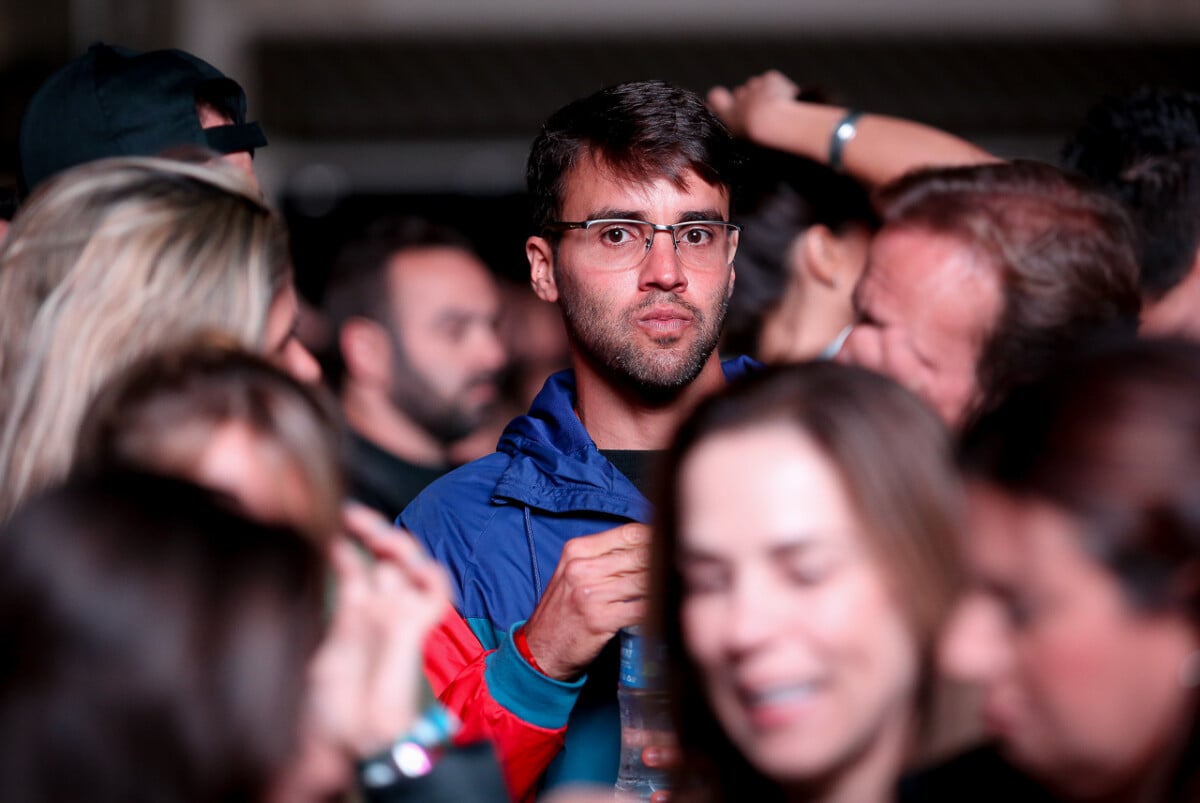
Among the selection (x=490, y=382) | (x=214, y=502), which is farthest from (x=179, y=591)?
(x=490, y=382)

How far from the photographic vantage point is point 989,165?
2.15m

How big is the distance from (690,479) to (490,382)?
3.33m

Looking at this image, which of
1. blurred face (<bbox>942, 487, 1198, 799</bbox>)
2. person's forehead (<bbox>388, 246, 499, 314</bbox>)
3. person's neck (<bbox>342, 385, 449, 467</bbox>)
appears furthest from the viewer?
person's forehead (<bbox>388, 246, 499, 314</bbox>)

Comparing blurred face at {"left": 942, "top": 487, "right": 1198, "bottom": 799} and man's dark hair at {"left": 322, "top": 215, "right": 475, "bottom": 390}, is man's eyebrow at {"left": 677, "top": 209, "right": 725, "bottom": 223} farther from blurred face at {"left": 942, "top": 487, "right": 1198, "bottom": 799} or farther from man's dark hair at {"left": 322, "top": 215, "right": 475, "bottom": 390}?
man's dark hair at {"left": 322, "top": 215, "right": 475, "bottom": 390}

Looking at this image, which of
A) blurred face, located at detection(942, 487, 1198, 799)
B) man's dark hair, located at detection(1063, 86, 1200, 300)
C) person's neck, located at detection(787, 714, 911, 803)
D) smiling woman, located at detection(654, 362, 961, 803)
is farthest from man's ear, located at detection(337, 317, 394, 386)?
blurred face, located at detection(942, 487, 1198, 799)

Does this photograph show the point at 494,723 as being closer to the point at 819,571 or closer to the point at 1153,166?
the point at 819,571

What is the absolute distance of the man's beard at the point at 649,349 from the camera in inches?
97.1

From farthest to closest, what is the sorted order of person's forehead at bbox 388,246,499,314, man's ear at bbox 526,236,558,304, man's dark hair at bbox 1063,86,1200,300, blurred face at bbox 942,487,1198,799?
person's forehead at bbox 388,246,499,314 → man's ear at bbox 526,236,558,304 → man's dark hair at bbox 1063,86,1200,300 → blurred face at bbox 942,487,1198,799

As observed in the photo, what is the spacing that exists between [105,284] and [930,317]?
1.23 m

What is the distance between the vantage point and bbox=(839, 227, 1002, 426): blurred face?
76.7 inches

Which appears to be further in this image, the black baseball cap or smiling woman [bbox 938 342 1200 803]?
the black baseball cap

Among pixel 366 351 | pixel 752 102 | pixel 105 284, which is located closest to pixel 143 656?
pixel 105 284

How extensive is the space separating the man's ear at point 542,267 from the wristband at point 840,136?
64 centimetres

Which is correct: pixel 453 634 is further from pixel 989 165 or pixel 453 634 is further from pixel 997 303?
pixel 989 165
